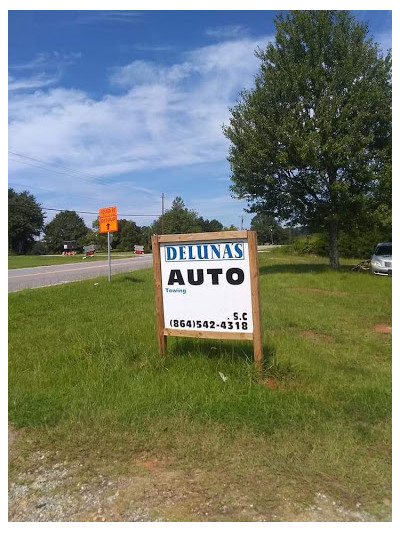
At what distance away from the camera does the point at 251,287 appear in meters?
4.60

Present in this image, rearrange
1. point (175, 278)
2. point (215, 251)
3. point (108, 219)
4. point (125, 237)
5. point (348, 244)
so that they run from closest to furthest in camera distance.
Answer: point (215, 251) < point (175, 278) < point (108, 219) < point (348, 244) < point (125, 237)

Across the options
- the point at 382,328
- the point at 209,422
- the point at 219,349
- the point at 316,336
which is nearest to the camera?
the point at 209,422

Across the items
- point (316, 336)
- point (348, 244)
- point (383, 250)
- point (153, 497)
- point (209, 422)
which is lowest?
point (153, 497)

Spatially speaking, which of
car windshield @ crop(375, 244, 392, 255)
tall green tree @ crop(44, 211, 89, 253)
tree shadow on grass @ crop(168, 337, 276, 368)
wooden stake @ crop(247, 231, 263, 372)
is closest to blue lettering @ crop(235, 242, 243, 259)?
wooden stake @ crop(247, 231, 263, 372)

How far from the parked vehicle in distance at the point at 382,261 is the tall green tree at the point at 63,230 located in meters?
73.6

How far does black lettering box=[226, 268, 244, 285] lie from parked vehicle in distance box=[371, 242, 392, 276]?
14416 mm

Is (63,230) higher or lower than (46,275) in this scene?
higher

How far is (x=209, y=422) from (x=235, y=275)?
1710 millimetres

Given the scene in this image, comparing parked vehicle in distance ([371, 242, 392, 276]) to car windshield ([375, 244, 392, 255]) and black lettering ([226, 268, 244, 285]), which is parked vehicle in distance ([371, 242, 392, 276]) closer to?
car windshield ([375, 244, 392, 255])

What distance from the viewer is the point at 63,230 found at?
3583 inches

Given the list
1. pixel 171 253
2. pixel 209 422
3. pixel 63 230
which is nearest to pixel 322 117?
pixel 171 253

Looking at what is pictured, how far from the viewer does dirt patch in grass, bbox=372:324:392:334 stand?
7445 millimetres

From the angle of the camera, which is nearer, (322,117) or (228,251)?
(228,251)

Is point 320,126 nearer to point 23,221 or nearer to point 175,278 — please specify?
point 175,278
